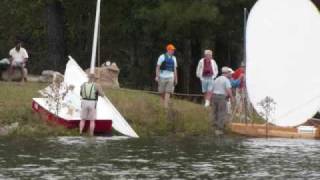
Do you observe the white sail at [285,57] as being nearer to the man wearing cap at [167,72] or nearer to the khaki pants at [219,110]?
the khaki pants at [219,110]

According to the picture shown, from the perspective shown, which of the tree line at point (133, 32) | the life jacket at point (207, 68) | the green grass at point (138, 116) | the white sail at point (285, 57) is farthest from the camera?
the tree line at point (133, 32)

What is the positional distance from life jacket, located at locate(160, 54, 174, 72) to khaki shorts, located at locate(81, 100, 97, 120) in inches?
138

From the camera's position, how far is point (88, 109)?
27500 mm

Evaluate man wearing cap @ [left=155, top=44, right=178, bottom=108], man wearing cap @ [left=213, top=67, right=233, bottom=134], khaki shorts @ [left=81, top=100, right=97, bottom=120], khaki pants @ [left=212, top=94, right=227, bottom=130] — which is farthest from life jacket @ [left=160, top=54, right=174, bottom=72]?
khaki shorts @ [left=81, top=100, right=97, bottom=120]

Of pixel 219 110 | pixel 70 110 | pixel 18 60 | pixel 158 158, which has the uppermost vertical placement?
pixel 18 60

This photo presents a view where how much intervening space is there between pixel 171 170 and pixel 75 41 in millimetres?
38301

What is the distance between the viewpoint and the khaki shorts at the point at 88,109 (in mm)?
27469

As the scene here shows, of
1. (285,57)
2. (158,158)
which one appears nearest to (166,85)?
(285,57)

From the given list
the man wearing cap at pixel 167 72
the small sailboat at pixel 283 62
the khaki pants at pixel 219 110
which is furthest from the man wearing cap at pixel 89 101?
the small sailboat at pixel 283 62

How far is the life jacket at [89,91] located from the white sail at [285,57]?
562cm

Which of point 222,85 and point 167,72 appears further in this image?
point 167,72

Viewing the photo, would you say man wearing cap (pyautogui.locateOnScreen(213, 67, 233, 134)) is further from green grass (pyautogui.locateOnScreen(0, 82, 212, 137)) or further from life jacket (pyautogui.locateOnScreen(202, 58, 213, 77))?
life jacket (pyautogui.locateOnScreen(202, 58, 213, 77))

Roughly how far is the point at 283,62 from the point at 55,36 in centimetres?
1900

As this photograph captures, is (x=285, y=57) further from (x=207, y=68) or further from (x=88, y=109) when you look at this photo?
(x=88, y=109)
